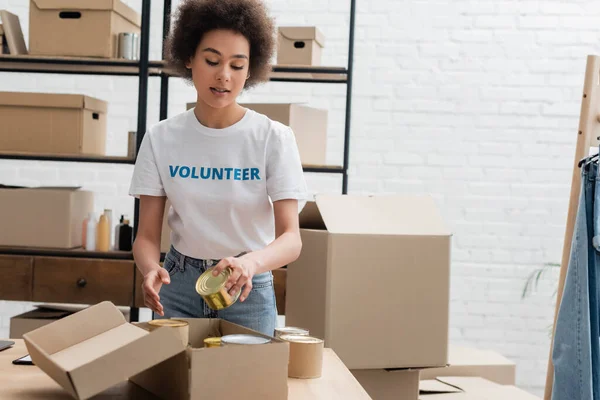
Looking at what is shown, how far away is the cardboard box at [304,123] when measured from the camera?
2.88 meters

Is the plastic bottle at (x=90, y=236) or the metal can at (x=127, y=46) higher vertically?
the metal can at (x=127, y=46)

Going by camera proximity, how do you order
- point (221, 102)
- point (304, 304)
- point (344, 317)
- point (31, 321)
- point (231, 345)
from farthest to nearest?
1. point (31, 321)
2. point (304, 304)
3. point (344, 317)
4. point (221, 102)
5. point (231, 345)

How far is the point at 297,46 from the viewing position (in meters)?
3.06

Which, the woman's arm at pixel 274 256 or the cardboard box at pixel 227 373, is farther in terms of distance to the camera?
the woman's arm at pixel 274 256

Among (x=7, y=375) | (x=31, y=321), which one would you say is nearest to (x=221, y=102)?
(x=7, y=375)

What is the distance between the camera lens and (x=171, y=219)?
1.69m

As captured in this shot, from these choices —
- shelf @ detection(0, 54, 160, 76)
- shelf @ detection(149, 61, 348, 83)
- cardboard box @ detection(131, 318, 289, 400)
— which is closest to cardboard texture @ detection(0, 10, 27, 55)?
shelf @ detection(0, 54, 160, 76)

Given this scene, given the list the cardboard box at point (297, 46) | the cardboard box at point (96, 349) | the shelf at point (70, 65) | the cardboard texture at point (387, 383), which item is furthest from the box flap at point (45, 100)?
the cardboard box at point (96, 349)

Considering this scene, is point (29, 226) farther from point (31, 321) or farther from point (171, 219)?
point (171, 219)

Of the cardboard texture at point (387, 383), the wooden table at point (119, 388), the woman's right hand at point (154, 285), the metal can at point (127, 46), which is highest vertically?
the metal can at point (127, 46)

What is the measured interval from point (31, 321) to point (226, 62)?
5.82ft

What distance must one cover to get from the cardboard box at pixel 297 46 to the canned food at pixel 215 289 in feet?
6.40

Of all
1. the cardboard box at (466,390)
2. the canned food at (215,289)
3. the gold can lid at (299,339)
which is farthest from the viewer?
the cardboard box at (466,390)

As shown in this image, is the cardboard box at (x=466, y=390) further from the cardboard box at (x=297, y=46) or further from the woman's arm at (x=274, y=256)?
the cardboard box at (x=297, y=46)
